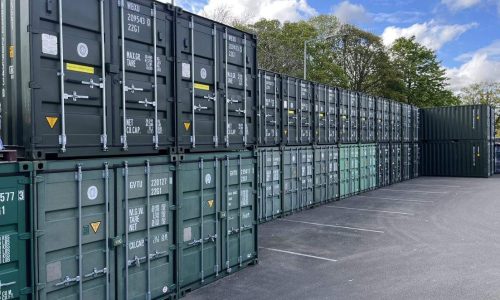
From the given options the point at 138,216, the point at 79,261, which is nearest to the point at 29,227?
the point at 79,261

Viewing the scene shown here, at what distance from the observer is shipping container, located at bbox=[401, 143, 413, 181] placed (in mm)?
24617

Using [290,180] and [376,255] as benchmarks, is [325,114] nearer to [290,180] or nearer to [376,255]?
[290,180]

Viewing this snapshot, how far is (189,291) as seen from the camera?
704 cm

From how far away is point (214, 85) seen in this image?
7.59 meters

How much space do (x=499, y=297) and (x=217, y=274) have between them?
4629mm

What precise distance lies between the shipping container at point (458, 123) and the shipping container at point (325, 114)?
1377 centimetres

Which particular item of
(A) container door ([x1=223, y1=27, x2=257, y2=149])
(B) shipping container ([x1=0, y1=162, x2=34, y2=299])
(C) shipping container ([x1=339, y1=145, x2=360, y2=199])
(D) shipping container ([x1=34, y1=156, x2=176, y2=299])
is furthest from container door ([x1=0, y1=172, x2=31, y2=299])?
(C) shipping container ([x1=339, y1=145, x2=360, y2=199])

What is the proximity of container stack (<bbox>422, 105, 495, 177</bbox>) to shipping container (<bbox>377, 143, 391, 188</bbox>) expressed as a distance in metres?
7.34

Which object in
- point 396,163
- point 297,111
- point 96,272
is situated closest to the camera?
point 96,272

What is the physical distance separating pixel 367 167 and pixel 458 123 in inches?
442

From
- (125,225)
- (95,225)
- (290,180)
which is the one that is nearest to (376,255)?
(290,180)

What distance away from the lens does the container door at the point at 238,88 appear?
7.90 m

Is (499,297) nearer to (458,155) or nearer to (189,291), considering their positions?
(189,291)

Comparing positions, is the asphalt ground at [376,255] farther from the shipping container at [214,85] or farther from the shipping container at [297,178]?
the shipping container at [214,85]
